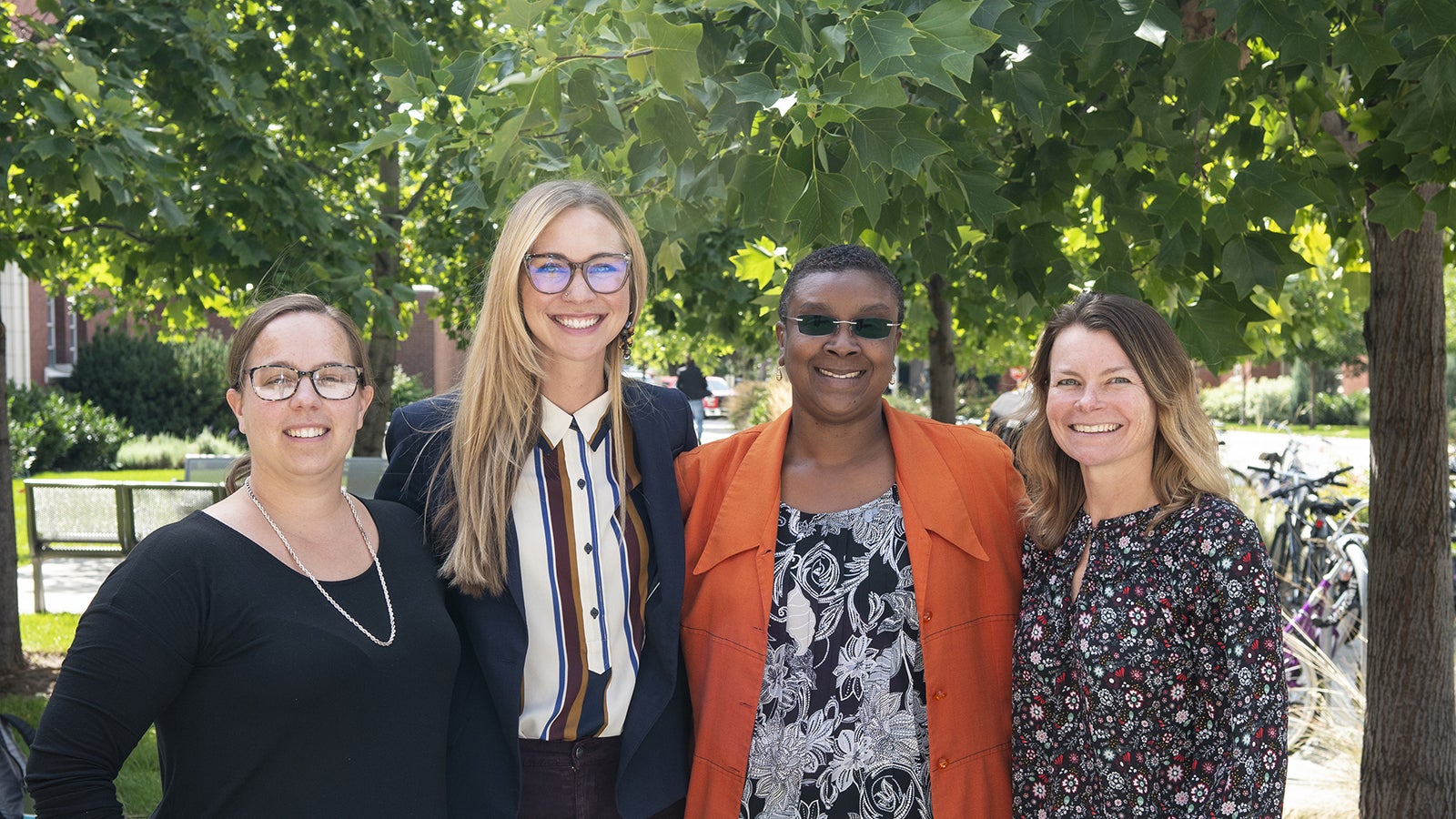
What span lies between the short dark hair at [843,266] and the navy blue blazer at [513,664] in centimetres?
47

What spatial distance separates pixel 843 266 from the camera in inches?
111

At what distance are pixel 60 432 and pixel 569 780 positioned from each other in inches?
769

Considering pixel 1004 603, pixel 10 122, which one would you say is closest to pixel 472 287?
pixel 1004 603

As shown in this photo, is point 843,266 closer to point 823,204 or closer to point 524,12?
point 823,204

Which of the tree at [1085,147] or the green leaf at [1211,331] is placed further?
the green leaf at [1211,331]

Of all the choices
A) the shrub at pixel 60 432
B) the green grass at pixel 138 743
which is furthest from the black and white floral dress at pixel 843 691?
the shrub at pixel 60 432

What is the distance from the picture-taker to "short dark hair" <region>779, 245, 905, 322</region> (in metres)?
2.83

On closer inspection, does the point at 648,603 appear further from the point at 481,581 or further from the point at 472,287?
the point at 472,287

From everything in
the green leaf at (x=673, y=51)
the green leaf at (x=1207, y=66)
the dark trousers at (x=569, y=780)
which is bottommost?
the dark trousers at (x=569, y=780)

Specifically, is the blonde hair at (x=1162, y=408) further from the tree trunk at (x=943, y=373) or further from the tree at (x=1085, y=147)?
the tree trunk at (x=943, y=373)

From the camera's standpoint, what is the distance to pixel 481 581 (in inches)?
94.0

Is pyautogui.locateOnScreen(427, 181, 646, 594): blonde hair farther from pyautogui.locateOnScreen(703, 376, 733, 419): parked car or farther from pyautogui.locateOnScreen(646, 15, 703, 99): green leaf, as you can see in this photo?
pyautogui.locateOnScreen(703, 376, 733, 419): parked car

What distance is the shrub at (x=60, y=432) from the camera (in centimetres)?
1841

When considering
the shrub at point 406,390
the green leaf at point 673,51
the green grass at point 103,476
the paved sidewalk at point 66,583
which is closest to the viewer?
the green leaf at point 673,51
